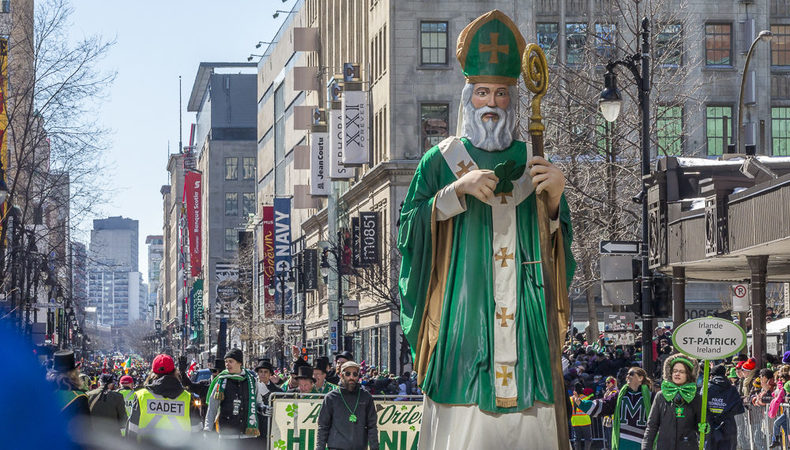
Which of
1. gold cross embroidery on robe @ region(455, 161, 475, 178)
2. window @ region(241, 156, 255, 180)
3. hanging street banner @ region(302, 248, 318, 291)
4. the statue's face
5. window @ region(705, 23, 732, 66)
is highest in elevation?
window @ region(241, 156, 255, 180)

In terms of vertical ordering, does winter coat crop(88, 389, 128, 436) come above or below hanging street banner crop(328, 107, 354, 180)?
below

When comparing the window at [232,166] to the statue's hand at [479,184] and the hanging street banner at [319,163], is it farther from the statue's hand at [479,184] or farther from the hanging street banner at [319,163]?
the statue's hand at [479,184]

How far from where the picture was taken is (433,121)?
203ft

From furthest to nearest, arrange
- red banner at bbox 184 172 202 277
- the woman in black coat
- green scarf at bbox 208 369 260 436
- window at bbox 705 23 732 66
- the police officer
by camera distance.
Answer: red banner at bbox 184 172 202 277 < window at bbox 705 23 732 66 < green scarf at bbox 208 369 260 436 < the police officer < the woman in black coat

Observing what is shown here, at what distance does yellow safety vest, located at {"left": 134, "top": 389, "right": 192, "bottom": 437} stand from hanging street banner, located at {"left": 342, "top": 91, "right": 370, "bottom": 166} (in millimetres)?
48415

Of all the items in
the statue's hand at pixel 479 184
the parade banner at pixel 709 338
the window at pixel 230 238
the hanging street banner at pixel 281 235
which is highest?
the window at pixel 230 238

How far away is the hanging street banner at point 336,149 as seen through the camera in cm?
6469

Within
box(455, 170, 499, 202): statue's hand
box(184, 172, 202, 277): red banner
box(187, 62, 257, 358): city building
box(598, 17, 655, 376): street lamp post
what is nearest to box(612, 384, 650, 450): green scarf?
box(598, 17, 655, 376): street lamp post

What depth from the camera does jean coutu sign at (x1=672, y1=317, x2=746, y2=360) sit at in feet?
48.7

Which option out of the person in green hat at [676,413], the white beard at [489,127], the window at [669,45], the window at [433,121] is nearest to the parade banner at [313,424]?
the person in green hat at [676,413]

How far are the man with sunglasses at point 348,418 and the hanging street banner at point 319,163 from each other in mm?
53866

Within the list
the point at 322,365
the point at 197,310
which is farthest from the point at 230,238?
the point at 322,365

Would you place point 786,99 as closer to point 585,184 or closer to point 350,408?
point 585,184

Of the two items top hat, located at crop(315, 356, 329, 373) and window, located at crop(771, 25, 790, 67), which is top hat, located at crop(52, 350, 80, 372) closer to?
top hat, located at crop(315, 356, 329, 373)
